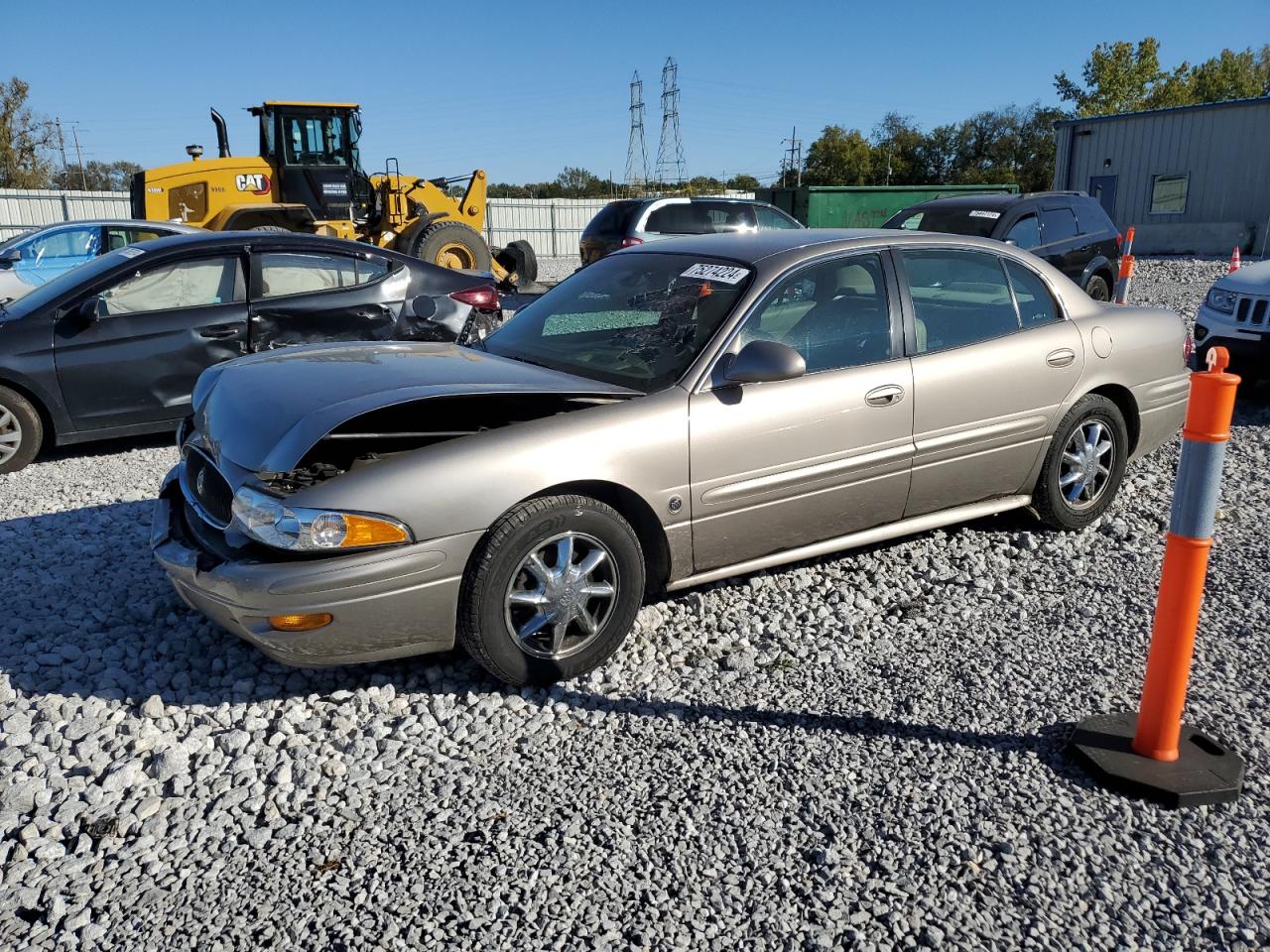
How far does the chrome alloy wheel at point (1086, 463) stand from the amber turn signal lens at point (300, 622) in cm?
362

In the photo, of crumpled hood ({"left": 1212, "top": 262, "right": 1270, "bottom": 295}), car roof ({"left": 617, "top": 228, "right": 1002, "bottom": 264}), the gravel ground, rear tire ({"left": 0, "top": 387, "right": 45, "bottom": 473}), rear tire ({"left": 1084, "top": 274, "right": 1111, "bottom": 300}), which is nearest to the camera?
the gravel ground

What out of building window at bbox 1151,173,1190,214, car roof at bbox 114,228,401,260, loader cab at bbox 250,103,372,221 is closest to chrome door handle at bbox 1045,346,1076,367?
car roof at bbox 114,228,401,260

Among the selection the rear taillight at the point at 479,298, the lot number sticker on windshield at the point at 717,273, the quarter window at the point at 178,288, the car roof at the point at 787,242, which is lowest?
→ the rear taillight at the point at 479,298

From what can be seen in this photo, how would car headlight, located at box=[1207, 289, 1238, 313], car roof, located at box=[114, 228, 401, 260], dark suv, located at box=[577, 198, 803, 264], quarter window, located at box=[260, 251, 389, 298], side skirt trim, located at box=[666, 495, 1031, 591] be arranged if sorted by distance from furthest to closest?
dark suv, located at box=[577, 198, 803, 264]
car headlight, located at box=[1207, 289, 1238, 313]
quarter window, located at box=[260, 251, 389, 298]
car roof, located at box=[114, 228, 401, 260]
side skirt trim, located at box=[666, 495, 1031, 591]

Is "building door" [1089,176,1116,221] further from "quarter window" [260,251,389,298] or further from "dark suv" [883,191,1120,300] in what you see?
"quarter window" [260,251,389,298]

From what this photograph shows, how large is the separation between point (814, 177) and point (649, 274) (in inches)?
2401

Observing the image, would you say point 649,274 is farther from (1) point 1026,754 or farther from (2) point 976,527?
(1) point 1026,754

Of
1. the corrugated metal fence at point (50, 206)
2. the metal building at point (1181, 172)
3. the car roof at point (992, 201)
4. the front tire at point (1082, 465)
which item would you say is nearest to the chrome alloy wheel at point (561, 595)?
the front tire at point (1082, 465)

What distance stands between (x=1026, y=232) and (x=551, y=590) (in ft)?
28.4

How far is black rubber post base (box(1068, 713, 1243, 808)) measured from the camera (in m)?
2.86

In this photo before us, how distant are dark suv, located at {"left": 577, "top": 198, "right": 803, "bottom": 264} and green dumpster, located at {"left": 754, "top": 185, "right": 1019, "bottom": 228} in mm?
9413

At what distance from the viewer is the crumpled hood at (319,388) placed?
3.29m

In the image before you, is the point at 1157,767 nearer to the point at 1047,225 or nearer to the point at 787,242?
the point at 787,242

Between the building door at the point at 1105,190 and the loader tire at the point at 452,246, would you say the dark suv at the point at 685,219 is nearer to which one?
the loader tire at the point at 452,246
